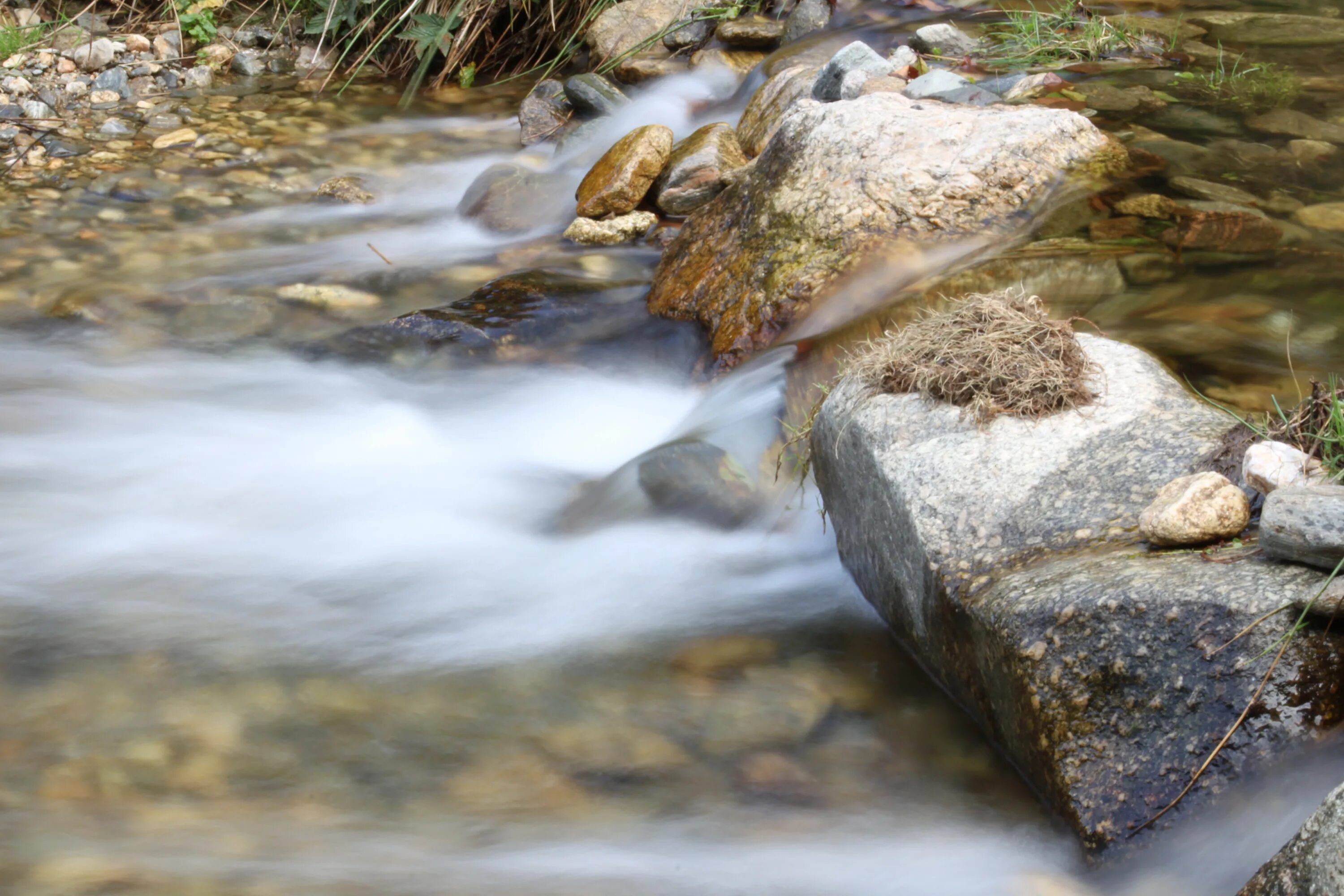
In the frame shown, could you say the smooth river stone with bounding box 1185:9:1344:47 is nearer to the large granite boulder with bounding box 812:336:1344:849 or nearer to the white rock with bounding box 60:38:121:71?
the large granite boulder with bounding box 812:336:1344:849

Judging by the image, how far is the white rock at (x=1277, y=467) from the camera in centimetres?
233

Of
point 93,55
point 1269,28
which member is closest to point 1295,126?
point 1269,28

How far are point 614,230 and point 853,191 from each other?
1723 mm

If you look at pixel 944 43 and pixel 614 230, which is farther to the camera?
pixel 944 43

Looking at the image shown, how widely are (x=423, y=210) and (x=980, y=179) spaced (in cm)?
347

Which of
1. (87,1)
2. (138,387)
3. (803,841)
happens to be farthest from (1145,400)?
(87,1)

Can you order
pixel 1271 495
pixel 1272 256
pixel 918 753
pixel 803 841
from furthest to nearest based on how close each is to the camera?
pixel 1272 256
pixel 918 753
pixel 803 841
pixel 1271 495

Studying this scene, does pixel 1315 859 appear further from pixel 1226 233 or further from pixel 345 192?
pixel 345 192

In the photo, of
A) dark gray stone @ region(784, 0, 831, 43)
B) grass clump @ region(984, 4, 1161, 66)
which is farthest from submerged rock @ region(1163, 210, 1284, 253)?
dark gray stone @ region(784, 0, 831, 43)

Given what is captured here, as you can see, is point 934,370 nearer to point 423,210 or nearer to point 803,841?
point 803,841

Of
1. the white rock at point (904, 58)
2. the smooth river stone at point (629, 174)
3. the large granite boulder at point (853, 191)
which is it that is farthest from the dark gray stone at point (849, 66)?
the large granite boulder at point (853, 191)

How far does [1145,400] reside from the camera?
2.83 m

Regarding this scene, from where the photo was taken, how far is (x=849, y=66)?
570 cm

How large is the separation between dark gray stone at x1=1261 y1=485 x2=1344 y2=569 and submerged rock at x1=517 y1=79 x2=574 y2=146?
5671 millimetres
